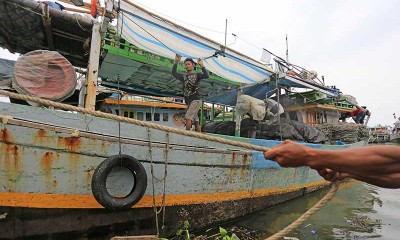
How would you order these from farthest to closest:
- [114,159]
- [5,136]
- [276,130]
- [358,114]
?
1. [358,114]
2. [276,130]
3. [114,159]
4. [5,136]

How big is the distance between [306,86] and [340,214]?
3649 mm

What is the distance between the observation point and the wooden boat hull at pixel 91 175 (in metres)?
3.48

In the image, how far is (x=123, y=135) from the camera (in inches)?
161

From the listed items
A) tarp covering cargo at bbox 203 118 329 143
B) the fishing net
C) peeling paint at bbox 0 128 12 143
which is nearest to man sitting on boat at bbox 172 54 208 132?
tarp covering cargo at bbox 203 118 329 143

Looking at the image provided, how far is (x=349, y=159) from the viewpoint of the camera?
1411 mm

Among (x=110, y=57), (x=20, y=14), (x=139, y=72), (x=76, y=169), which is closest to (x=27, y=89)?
(x=76, y=169)

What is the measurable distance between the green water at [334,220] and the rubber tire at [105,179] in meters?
2.28

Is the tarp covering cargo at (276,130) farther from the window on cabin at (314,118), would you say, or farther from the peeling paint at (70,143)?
the peeling paint at (70,143)

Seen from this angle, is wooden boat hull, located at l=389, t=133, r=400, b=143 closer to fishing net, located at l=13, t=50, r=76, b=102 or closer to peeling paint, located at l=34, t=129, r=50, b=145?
fishing net, located at l=13, t=50, r=76, b=102

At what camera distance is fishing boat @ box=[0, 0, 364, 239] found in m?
3.51

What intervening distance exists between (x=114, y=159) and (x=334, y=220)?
5.33 m

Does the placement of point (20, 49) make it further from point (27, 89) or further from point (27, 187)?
point (27, 187)

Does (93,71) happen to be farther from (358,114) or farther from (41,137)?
(358,114)

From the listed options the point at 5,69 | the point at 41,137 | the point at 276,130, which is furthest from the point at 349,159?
the point at 5,69
